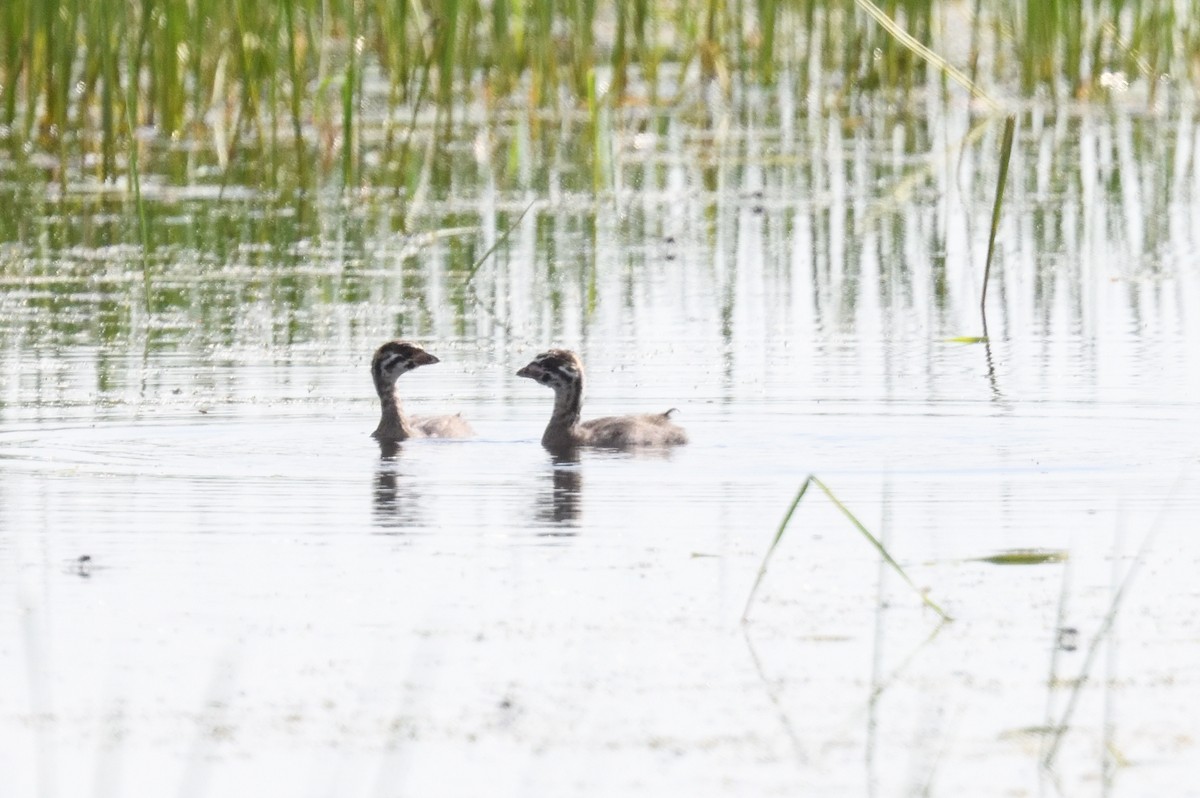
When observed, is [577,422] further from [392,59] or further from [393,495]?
[392,59]

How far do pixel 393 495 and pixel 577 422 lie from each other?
152 cm

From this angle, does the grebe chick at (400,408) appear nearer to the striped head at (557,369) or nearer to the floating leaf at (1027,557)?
the striped head at (557,369)

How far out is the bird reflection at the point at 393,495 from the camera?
23.5 ft

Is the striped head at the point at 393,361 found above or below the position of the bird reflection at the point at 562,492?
above

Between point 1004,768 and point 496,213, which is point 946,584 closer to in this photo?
point 1004,768

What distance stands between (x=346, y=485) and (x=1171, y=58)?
40.6 ft

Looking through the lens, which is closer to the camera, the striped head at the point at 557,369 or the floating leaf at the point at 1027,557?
the floating leaf at the point at 1027,557

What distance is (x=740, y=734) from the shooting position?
4934 mm

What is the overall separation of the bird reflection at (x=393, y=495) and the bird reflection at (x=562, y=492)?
14.4 inches

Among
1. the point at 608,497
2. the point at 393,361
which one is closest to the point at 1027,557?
the point at 608,497

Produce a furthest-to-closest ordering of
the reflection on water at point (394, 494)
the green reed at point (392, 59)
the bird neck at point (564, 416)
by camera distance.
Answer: the green reed at point (392, 59) → the bird neck at point (564, 416) → the reflection on water at point (394, 494)

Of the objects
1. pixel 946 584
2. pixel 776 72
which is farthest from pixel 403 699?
pixel 776 72

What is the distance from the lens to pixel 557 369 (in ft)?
30.6

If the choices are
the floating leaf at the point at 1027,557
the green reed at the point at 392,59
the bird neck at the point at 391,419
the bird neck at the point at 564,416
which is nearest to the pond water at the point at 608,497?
the floating leaf at the point at 1027,557
